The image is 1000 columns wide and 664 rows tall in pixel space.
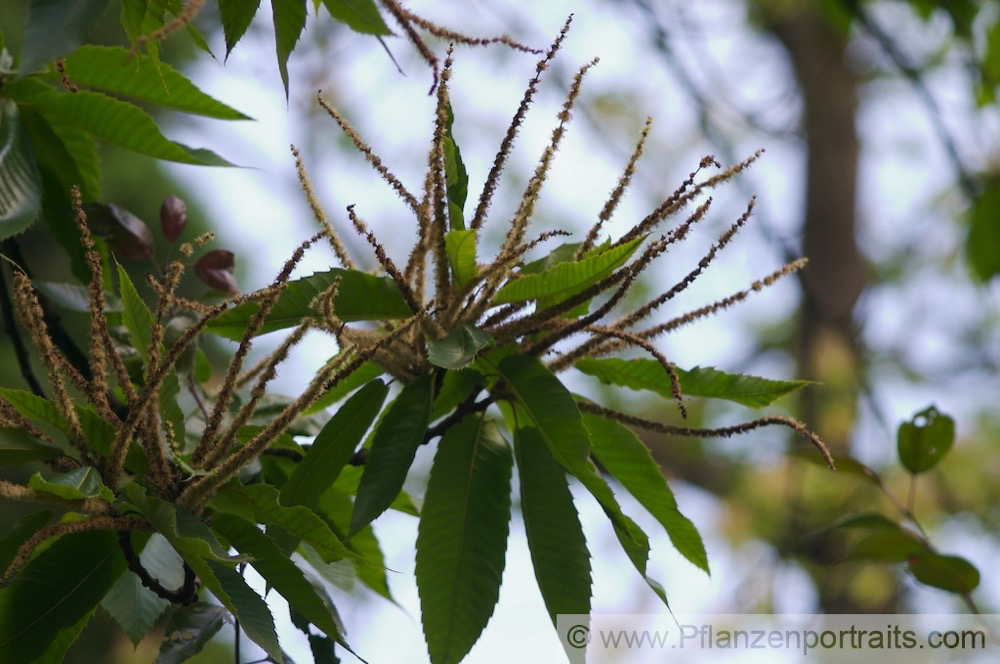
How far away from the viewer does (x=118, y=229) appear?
3.22ft

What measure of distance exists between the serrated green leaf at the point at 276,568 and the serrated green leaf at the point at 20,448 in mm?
117

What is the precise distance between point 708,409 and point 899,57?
141cm

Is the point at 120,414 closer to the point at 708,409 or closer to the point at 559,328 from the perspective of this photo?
the point at 559,328

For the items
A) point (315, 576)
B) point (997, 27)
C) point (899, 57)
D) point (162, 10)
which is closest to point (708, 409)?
point (899, 57)

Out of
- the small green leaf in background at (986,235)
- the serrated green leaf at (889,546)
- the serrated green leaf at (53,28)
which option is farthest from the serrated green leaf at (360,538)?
the small green leaf in background at (986,235)

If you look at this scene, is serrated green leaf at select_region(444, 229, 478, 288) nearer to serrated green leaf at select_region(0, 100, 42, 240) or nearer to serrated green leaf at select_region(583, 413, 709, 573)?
serrated green leaf at select_region(583, 413, 709, 573)

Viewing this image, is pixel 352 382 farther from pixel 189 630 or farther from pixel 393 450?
pixel 189 630

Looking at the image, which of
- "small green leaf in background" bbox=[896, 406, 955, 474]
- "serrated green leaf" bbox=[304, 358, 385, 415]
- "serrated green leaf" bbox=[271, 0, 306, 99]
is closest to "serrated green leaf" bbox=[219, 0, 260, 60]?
"serrated green leaf" bbox=[271, 0, 306, 99]

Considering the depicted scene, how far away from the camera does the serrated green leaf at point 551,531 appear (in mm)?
771

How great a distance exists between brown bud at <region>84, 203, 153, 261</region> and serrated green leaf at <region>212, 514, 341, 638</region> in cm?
36

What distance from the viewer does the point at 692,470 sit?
17.7 ft

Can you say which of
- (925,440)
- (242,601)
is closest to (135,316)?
(242,601)

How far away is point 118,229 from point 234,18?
33 centimetres

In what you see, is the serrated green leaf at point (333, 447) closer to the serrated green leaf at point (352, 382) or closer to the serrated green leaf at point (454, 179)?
the serrated green leaf at point (352, 382)
